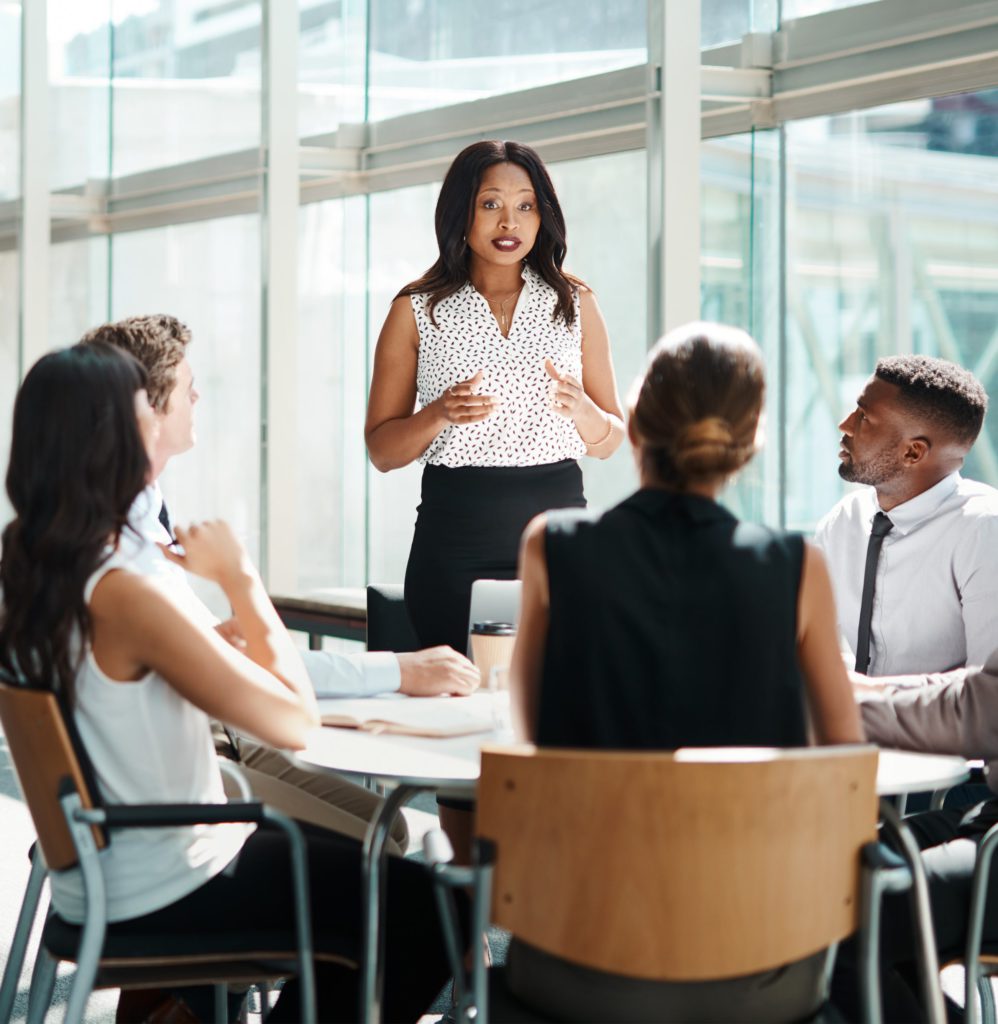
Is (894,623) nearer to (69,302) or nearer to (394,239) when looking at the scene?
(394,239)

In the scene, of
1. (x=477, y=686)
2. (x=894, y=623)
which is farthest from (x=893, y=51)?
(x=477, y=686)

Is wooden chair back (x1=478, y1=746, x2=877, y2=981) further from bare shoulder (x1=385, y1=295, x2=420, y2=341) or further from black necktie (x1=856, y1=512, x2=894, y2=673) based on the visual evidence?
bare shoulder (x1=385, y1=295, x2=420, y2=341)

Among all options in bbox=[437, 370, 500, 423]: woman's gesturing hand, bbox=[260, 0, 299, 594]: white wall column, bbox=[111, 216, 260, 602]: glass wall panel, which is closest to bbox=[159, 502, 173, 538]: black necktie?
bbox=[437, 370, 500, 423]: woman's gesturing hand

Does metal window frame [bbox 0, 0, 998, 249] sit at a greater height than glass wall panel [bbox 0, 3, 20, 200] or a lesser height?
lesser

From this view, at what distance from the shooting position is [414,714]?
7.39 feet

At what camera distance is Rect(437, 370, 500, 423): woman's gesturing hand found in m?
2.90

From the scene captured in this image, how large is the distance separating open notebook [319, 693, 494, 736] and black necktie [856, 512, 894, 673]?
75 centimetres

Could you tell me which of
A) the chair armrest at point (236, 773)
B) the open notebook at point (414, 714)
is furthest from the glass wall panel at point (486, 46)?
the chair armrest at point (236, 773)

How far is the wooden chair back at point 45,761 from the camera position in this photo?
5.88ft

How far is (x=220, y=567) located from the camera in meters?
2.09

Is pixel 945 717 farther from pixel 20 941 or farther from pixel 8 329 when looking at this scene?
pixel 8 329

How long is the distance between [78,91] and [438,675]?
635 cm

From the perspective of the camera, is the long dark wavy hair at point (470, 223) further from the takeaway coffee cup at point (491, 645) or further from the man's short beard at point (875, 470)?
the takeaway coffee cup at point (491, 645)

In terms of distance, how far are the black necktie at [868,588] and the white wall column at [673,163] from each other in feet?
6.21
